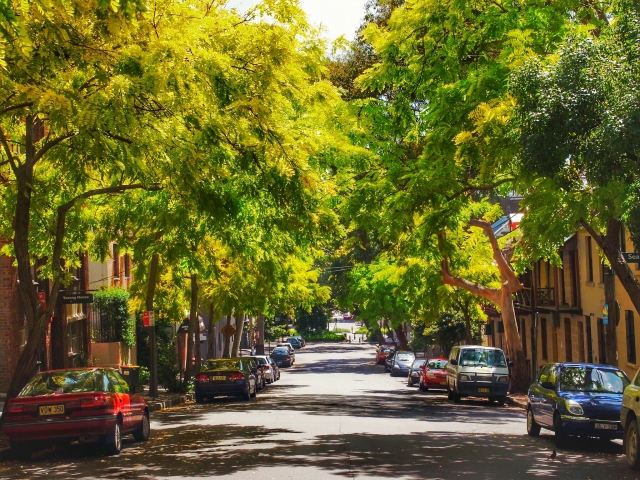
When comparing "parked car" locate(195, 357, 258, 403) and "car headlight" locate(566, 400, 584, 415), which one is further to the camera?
"parked car" locate(195, 357, 258, 403)

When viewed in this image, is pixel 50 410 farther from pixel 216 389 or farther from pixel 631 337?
pixel 631 337

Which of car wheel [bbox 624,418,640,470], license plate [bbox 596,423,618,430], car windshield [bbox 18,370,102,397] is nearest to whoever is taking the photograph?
car wheel [bbox 624,418,640,470]

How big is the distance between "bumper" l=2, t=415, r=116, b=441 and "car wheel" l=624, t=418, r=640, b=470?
8.22 meters

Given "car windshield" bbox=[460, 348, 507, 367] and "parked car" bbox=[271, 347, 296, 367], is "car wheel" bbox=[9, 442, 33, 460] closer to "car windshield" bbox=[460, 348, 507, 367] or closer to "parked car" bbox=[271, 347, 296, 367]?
"car windshield" bbox=[460, 348, 507, 367]

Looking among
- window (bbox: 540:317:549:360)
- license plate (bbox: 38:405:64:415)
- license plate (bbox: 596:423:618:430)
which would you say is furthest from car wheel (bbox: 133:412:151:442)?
window (bbox: 540:317:549:360)

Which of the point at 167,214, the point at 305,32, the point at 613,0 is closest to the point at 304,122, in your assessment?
the point at 305,32

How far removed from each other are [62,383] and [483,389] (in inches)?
654

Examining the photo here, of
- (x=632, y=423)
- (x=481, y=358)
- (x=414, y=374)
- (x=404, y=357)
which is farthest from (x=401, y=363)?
(x=632, y=423)

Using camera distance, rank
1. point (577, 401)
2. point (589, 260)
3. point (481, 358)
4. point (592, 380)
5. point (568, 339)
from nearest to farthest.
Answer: point (577, 401) < point (592, 380) < point (481, 358) < point (589, 260) < point (568, 339)

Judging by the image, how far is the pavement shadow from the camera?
12.5m

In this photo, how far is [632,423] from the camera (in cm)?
1319

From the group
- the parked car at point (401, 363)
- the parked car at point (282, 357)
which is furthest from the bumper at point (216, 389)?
the parked car at point (282, 357)

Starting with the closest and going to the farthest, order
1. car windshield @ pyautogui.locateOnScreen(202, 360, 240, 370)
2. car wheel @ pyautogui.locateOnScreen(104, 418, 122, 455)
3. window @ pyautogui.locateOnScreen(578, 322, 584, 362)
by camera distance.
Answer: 1. car wheel @ pyautogui.locateOnScreen(104, 418, 122, 455)
2. car windshield @ pyautogui.locateOnScreen(202, 360, 240, 370)
3. window @ pyautogui.locateOnScreen(578, 322, 584, 362)

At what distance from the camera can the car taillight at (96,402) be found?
570 inches
